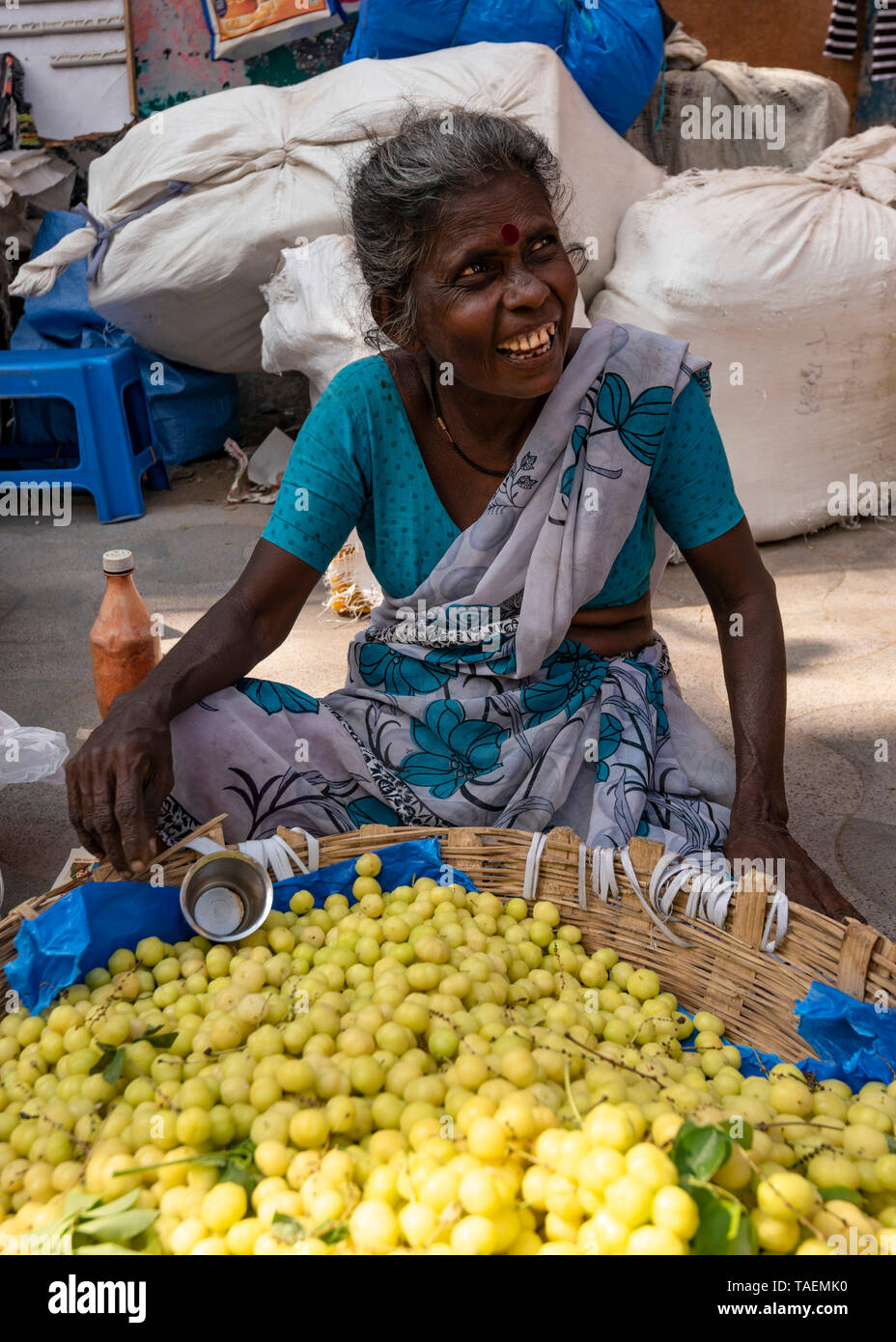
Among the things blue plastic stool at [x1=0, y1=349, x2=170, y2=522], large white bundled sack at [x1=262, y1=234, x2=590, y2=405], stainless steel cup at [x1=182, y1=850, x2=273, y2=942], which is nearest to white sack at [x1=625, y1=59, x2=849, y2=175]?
large white bundled sack at [x1=262, y1=234, x2=590, y2=405]

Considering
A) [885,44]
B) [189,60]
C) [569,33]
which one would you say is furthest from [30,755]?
[885,44]

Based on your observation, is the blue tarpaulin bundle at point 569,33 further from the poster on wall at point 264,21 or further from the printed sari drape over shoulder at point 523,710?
the printed sari drape over shoulder at point 523,710

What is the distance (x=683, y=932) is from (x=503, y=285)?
3.28 feet

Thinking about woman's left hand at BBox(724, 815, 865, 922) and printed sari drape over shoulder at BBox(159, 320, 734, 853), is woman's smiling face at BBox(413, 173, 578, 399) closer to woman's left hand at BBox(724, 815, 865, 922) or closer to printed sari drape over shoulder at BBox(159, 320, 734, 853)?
printed sari drape over shoulder at BBox(159, 320, 734, 853)

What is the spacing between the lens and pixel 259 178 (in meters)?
4.04

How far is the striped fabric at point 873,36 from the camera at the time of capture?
489 cm

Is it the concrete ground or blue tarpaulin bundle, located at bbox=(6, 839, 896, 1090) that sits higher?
blue tarpaulin bundle, located at bbox=(6, 839, 896, 1090)

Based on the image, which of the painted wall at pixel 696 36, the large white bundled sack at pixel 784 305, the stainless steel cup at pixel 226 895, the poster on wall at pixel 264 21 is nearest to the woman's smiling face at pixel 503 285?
the stainless steel cup at pixel 226 895

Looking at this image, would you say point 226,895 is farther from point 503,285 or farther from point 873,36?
point 873,36

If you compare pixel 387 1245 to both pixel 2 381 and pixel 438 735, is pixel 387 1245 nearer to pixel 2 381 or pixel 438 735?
pixel 438 735

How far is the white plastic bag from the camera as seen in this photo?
221cm

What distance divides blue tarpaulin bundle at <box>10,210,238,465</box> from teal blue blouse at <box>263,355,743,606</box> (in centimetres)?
304

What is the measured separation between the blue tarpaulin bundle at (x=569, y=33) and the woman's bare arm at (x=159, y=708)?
272cm
